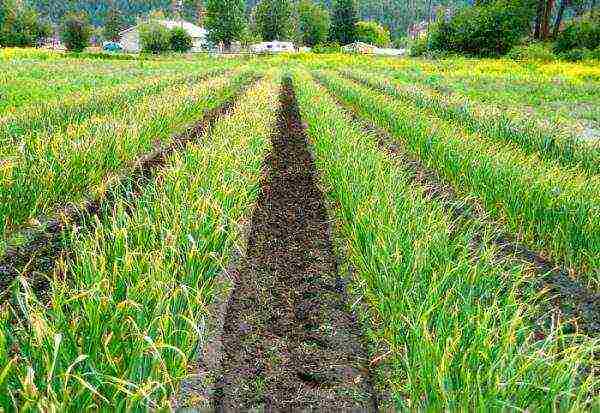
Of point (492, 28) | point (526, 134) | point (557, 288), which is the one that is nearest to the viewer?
point (557, 288)

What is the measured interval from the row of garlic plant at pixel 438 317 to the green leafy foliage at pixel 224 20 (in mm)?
59403

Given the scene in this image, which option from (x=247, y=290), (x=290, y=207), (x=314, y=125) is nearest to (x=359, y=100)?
(x=314, y=125)

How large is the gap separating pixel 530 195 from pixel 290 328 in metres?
2.21

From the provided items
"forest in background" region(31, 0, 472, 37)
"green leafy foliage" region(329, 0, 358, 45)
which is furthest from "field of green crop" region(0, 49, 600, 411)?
"forest in background" region(31, 0, 472, 37)

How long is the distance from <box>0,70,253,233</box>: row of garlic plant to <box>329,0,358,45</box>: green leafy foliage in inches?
2372

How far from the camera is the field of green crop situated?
1.91 metres

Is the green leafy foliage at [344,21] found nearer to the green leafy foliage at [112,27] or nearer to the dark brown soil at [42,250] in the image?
the green leafy foliage at [112,27]

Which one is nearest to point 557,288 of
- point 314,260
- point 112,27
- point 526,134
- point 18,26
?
point 314,260

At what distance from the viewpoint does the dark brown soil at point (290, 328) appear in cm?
254

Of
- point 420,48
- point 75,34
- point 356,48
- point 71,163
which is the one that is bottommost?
point 356,48

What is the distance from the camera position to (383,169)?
16.3ft

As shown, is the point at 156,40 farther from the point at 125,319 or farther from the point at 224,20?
the point at 125,319

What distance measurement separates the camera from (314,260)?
402 centimetres

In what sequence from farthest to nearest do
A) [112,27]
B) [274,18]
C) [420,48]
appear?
[112,27]
[274,18]
[420,48]
